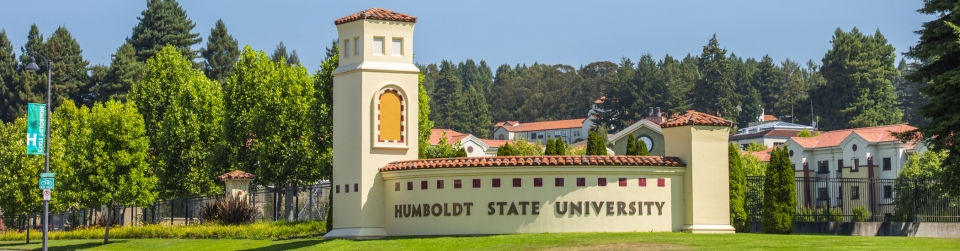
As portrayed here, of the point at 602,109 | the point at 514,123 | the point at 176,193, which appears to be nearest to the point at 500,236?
the point at 176,193

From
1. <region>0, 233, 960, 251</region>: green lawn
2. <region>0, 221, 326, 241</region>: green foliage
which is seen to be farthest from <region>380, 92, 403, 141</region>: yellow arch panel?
<region>0, 221, 326, 241</region>: green foliage

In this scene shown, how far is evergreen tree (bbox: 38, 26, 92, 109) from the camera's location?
110m

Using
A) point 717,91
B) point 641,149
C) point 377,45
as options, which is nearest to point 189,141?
point 641,149

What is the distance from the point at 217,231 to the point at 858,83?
341 ft

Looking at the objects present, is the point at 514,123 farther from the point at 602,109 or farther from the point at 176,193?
the point at 176,193

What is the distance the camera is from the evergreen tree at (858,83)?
13900 cm

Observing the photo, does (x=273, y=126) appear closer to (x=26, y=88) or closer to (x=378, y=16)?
(x=378, y=16)

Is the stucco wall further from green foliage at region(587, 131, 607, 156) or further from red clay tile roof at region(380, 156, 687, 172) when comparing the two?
green foliage at region(587, 131, 607, 156)

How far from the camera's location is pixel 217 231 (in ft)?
159

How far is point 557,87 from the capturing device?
19962cm

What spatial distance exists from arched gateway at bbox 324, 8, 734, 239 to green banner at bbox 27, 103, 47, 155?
36.5 ft

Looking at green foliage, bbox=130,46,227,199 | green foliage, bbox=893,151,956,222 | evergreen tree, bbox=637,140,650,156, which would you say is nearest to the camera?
green foliage, bbox=893,151,956,222

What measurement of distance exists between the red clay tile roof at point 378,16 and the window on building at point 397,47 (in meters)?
0.64

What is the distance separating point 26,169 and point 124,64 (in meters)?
45.5
